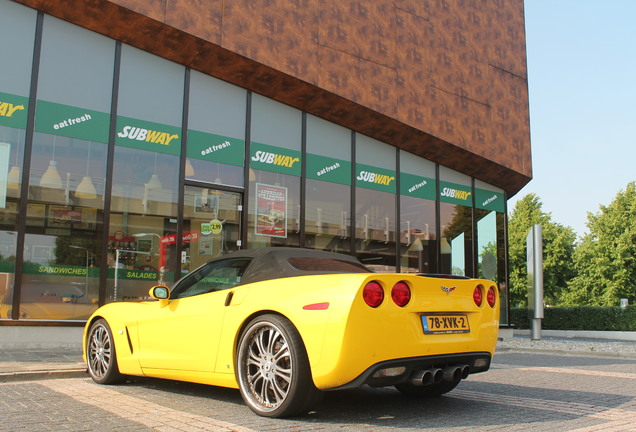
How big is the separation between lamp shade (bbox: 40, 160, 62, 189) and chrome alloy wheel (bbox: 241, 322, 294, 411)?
6837mm

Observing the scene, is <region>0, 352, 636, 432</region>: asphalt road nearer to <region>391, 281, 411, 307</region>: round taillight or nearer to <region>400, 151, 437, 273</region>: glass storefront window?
<region>391, 281, 411, 307</region>: round taillight

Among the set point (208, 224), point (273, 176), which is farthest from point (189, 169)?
point (273, 176)

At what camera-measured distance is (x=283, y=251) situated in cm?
503

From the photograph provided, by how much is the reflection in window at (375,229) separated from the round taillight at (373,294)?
31.4ft

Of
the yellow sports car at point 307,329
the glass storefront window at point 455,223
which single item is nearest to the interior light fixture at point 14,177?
the yellow sports car at point 307,329

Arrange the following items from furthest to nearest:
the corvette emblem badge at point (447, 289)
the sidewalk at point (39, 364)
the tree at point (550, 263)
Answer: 1. the tree at point (550, 263)
2. the sidewalk at point (39, 364)
3. the corvette emblem badge at point (447, 289)

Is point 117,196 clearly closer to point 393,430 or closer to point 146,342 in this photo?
point 146,342

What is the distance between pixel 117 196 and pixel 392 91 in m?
7.09

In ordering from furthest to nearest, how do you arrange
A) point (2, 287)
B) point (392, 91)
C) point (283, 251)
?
1. point (392, 91)
2. point (2, 287)
3. point (283, 251)

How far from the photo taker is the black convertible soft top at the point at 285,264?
4.75m

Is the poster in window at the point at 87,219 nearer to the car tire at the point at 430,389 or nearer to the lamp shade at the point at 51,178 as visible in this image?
the lamp shade at the point at 51,178

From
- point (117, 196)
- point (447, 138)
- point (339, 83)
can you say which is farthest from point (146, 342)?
point (447, 138)

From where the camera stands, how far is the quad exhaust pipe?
13.6ft

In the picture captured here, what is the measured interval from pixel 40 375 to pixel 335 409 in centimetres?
349
